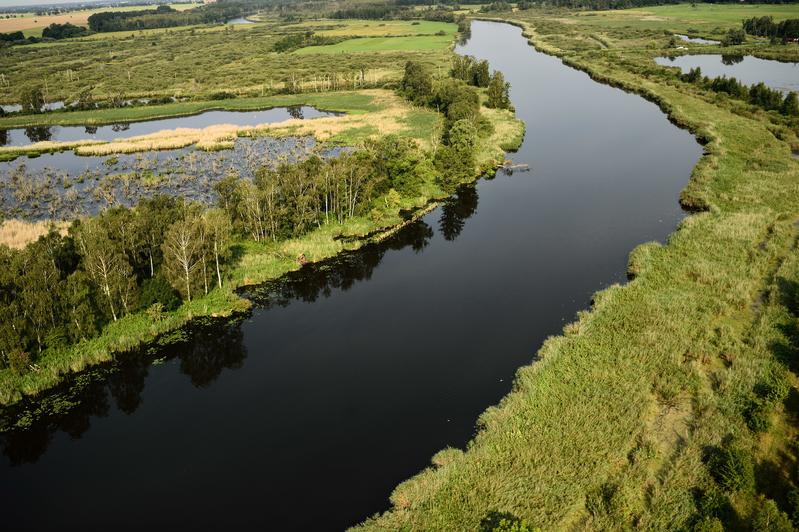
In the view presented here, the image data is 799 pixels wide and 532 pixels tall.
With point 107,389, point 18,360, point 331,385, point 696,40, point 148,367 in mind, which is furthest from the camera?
point 696,40

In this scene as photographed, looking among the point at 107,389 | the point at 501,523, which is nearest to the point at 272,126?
the point at 107,389

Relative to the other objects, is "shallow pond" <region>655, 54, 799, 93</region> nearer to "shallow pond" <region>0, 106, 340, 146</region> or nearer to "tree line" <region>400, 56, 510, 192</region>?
"tree line" <region>400, 56, 510, 192</region>

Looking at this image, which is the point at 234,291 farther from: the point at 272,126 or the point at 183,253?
the point at 272,126

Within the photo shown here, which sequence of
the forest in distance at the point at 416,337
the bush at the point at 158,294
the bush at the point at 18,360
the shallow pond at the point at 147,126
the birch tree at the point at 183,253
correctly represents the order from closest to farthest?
the forest in distance at the point at 416,337 → the bush at the point at 18,360 → the birch tree at the point at 183,253 → the bush at the point at 158,294 → the shallow pond at the point at 147,126

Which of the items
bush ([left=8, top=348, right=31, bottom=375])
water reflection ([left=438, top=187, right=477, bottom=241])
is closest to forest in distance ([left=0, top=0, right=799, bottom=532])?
water reflection ([left=438, top=187, right=477, bottom=241])

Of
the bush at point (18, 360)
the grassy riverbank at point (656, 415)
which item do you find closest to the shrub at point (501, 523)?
the grassy riverbank at point (656, 415)

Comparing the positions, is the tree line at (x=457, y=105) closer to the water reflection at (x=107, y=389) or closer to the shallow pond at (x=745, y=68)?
the water reflection at (x=107, y=389)
